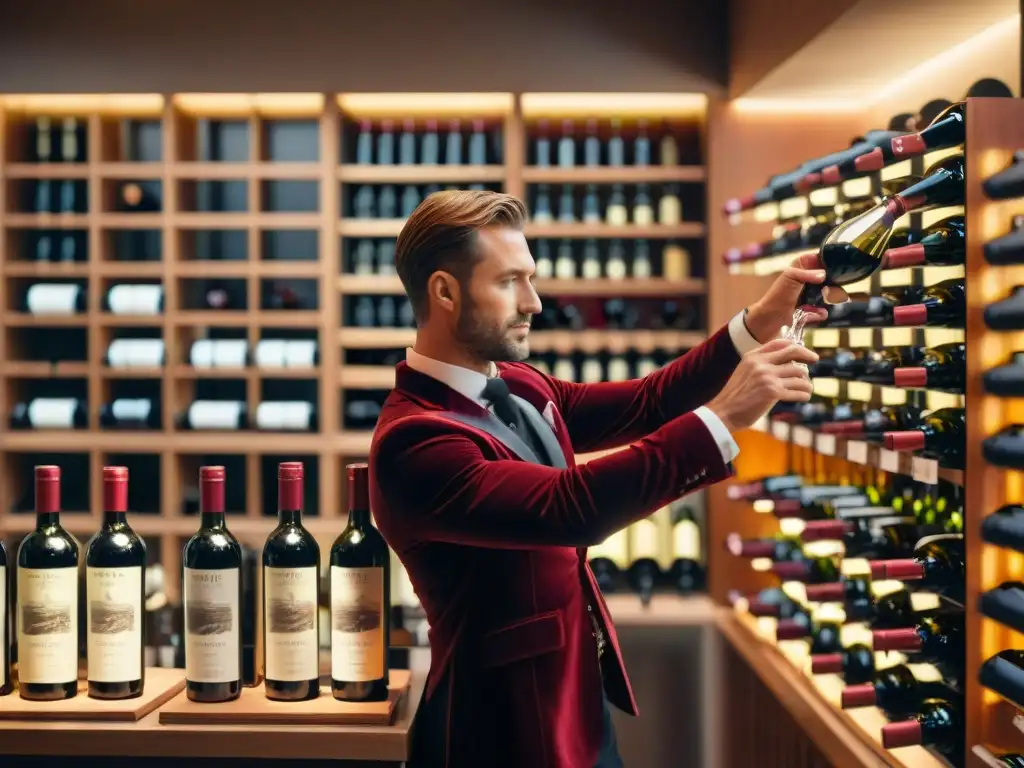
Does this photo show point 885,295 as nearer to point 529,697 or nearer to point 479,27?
point 529,697

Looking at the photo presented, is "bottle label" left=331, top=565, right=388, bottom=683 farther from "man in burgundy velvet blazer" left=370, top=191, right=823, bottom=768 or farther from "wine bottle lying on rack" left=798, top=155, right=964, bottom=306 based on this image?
"wine bottle lying on rack" left=798, top=155, right=964, bottom=306

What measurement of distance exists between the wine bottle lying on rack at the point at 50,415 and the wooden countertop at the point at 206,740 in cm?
263

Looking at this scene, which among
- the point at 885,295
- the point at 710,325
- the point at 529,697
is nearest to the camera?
the point at 529,697

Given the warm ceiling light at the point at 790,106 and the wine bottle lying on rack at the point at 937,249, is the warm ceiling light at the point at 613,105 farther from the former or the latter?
the wine bottle lying on rack at the point at 937,249

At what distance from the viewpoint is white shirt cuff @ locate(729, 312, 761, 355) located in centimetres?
197

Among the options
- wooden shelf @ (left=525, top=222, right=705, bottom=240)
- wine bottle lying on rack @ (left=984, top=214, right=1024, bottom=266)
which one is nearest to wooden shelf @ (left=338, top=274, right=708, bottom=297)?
wooden shelf @ (left=525, top=222, right=705, bottom=240)

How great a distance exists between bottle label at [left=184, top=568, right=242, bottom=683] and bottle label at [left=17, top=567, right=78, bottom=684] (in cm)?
18

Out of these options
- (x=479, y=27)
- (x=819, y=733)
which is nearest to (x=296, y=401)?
(x=479, y=27)

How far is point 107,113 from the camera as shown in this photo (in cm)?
429

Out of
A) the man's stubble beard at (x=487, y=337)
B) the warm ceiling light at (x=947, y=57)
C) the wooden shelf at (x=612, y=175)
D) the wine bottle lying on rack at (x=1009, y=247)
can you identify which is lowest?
the man's stubble beard at (x=487, y=337)

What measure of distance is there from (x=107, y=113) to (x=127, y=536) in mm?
2966

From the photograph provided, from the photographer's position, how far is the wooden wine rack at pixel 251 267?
408 centimetres

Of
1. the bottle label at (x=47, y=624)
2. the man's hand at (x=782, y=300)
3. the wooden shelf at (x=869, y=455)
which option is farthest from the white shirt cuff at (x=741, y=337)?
the bottle label at (x=47, y=624)

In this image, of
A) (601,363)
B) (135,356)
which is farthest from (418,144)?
(135,356)
